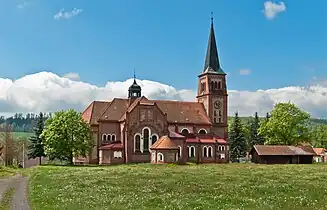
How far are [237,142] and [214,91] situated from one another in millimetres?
15975

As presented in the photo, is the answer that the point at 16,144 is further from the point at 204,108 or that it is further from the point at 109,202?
the point at 109,202

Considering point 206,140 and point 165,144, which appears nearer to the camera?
point 165,144

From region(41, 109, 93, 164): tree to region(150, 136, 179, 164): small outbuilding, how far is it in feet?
41.1

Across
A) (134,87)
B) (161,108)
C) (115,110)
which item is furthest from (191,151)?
(134,87)

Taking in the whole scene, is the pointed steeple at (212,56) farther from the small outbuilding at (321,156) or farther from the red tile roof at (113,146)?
the small outbuilding at (321,156)

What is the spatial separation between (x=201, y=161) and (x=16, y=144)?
141 feet

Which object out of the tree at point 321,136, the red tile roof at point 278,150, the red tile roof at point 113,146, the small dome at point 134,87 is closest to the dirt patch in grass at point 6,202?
the red tile roof at point 113,146

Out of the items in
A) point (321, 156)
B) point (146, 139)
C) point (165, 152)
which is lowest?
point (321, 156)

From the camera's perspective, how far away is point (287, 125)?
101 metres

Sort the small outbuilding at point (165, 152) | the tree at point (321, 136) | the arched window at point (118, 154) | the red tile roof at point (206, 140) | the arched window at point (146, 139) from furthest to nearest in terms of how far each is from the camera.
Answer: the tree at point (321, 136)
the red tile roof at point (206, 140)
the arched window at point (146, 139)
the arched window at point (118, 154)
the small outbuilding at point (165, 152)

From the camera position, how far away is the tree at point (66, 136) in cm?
8112

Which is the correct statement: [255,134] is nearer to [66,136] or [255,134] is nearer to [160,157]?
[160,157]

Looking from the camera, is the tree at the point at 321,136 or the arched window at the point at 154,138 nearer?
the arched window at the point at 154,138

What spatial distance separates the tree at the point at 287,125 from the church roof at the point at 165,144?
27.3 metres
